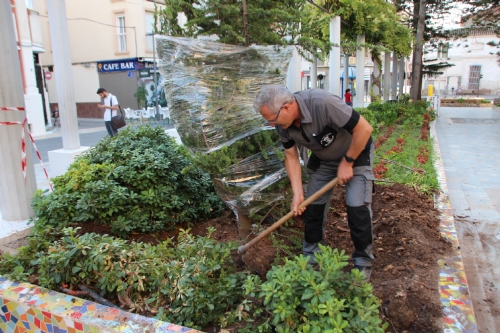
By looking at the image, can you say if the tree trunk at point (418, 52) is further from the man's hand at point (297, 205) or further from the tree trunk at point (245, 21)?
the man's hand at point (297, 205)

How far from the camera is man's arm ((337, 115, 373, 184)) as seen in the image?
251cm

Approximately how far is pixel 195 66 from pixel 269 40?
0.72 m

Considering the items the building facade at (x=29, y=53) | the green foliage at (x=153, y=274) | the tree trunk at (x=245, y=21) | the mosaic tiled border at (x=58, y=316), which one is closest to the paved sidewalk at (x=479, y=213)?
the green foliage at (x=153, y=274)

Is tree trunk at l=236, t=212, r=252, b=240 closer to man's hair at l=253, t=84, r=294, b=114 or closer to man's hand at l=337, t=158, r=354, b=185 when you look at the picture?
man's hand at l=337, t=158, r=354, b=185

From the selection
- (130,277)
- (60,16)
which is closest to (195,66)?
(130,277)

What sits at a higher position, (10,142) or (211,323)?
(10,142)

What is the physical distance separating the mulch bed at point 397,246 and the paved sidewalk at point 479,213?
0.41 m

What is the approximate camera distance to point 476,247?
13.6ft

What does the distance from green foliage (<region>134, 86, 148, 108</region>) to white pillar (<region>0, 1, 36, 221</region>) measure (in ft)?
64.7

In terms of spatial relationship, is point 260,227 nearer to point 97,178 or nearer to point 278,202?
point 278,202

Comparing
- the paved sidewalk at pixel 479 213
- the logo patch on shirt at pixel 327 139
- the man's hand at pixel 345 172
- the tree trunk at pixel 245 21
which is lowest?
the paved sidewalk at pixel 479 213

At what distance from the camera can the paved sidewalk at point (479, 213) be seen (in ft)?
10.2

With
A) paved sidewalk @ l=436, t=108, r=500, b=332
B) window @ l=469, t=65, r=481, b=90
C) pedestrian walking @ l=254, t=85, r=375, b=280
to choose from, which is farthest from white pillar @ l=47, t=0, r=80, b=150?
window @ l=469, t=65, r=481, b=90

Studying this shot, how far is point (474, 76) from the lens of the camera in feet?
149
